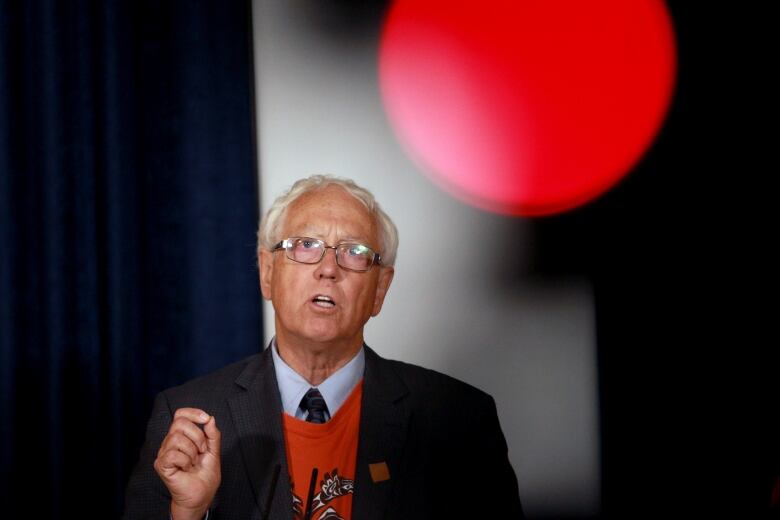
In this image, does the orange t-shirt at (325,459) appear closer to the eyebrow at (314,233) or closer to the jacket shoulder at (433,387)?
the jacket shoulder at (433,387)

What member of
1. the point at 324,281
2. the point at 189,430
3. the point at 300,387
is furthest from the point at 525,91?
the point at 189,430

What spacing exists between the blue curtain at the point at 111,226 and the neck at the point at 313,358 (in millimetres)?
346

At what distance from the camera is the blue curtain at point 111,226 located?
162cm

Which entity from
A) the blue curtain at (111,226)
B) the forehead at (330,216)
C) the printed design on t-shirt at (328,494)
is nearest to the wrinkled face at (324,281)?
the forehead at (330,216)

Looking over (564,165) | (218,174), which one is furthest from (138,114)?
(564,165)

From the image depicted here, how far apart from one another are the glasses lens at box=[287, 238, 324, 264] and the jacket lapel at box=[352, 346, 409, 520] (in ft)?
0.83

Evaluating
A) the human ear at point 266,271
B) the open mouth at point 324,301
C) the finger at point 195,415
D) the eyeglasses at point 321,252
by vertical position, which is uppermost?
the eyeglasses at point 321,252

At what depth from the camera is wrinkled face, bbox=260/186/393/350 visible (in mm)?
1346

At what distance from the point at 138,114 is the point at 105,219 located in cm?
28

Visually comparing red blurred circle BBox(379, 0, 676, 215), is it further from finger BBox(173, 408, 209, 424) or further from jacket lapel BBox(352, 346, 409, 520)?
finger BBox(173, 408, 209, 424)

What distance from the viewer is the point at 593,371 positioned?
1.80 m

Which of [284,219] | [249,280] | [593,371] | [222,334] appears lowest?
[593,371]

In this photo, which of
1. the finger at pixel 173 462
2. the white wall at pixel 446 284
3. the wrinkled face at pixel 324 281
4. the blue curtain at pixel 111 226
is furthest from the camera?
the white wall at pixel 446 284

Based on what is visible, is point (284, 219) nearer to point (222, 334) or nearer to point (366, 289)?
point (366, 289)
